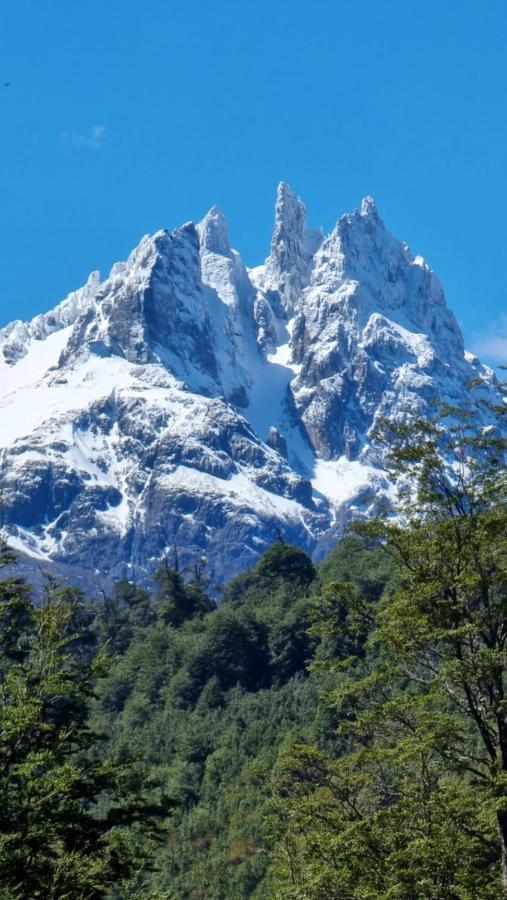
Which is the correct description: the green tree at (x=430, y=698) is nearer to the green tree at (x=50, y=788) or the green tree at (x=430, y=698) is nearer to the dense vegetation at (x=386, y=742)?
the dense vegetation at (x=386, y=742)

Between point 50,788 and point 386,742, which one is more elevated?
point 386,742

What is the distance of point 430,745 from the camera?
896 inches

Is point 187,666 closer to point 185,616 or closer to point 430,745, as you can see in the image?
point 185,616

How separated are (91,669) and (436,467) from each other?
27.9 ft

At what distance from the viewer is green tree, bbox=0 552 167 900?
875 inches

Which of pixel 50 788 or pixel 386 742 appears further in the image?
pixel 386 742

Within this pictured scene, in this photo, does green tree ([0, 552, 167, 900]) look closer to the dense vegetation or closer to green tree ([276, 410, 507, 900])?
the dense vegetation

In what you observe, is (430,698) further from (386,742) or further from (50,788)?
(50,788)

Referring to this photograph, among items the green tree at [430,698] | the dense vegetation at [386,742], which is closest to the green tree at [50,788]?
the dense vegetation at [386,742]

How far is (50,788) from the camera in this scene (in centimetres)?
2311

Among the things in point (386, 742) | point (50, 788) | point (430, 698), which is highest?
point (430, 698)

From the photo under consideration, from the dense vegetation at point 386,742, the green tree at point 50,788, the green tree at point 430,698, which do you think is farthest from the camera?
the green tree at point 430,698

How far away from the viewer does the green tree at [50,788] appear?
2223 cm

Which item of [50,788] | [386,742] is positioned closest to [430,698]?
[386,742]
